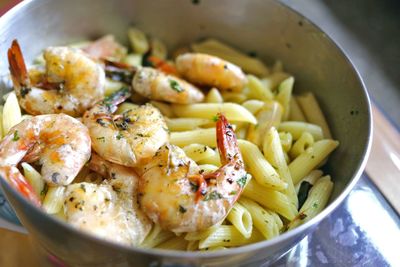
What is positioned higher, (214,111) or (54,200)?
(214,111)

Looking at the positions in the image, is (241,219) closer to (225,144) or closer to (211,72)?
(225,144)

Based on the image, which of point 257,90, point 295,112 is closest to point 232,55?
point 257,90

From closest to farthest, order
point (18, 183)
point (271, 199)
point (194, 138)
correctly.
→ point (18, 183)
point (271, 199)
point (194, 138)

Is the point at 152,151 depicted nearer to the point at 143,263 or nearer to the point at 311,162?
the point at 143,263

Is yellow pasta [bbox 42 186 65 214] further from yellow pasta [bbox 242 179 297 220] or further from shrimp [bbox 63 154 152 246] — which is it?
yellow pasta [bbox 242 179 297 220]

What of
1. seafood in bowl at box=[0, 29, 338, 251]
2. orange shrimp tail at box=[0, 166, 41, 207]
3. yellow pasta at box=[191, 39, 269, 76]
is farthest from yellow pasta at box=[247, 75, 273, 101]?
orange shrimp tail at box=[0, 166, 41, 207]

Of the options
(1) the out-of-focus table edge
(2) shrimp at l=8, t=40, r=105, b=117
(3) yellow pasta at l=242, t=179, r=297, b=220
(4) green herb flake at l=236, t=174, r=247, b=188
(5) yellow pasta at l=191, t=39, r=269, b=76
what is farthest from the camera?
(5) yellow pasta at l=191, t=39, r=269, b=76

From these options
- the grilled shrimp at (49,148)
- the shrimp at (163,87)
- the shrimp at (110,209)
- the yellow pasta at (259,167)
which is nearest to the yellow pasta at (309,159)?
the yellow pasta at (259,167)
